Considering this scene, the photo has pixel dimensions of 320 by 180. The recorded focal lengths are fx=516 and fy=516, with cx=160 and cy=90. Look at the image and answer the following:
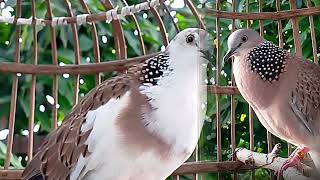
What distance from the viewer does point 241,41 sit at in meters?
0.33

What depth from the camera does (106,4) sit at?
0.70 m

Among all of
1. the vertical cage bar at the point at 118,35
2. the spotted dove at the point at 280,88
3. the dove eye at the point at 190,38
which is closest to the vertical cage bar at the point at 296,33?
the spotted dove at the point at 280,88

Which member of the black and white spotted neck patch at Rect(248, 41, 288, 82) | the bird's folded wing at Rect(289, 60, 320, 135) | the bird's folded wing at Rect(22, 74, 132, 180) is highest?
the black and white spotted neck patch at Rect(248, 41, 288, 82)

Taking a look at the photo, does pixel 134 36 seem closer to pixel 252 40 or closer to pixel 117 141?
pixel 117 141

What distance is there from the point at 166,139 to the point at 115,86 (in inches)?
3.4

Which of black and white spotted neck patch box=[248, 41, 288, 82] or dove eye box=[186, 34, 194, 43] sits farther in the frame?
dove eye box=[186, 34, 194, 43]

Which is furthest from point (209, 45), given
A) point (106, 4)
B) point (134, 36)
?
point (134, 36)

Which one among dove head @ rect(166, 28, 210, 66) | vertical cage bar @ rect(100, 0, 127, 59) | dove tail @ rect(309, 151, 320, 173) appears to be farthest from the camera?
vertical cage bar @ rect(100, 0, 127, 59)

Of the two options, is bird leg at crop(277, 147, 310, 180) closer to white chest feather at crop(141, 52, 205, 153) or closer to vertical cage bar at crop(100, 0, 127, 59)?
white chest feather at crop(141, 52, 205, 153)

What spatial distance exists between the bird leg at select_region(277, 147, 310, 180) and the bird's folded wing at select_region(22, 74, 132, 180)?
7.7 inches

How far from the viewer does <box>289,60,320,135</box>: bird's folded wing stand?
32 centimetres

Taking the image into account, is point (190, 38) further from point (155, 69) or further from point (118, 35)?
point (118, 35)

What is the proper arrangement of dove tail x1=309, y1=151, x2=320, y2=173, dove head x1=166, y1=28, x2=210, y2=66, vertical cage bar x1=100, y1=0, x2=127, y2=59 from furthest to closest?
vertical cage bar x1=100, y1=0, x2=127, y2=59 < dove head x1=166, y1=28, x2=210, y2=66 < dove tail x1=309, y1=151, x2=320, y2=173

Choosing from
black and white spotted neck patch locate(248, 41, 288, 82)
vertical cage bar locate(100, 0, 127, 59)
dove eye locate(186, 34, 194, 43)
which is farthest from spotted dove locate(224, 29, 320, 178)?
vertical cage bar locate(100, 0, 127, 59)
